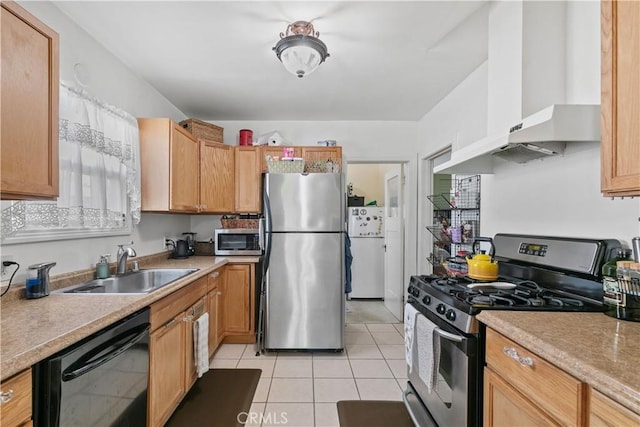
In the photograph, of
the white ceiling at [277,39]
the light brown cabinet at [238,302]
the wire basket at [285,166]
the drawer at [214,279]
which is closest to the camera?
the white ceiling at [277,39]

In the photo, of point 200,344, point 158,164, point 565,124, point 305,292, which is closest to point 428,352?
point 565,124

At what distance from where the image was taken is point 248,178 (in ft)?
11.1

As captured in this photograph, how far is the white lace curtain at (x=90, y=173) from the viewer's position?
1637 millimetres

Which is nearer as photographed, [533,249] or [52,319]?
[52,319]

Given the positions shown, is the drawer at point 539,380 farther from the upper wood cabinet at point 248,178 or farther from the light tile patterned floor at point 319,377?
the upper wood cabinet at point 248,178

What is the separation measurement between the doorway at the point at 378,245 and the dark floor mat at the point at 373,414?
1777 mm

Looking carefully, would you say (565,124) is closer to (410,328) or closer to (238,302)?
(410,328)

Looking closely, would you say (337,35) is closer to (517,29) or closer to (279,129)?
(517,29)

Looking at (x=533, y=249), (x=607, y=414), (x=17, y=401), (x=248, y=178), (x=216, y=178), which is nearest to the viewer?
(x=607, y=414)

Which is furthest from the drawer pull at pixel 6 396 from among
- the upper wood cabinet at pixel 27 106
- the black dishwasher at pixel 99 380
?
the upper wood cabinet at pixel 27 106

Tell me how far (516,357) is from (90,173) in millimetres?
2407

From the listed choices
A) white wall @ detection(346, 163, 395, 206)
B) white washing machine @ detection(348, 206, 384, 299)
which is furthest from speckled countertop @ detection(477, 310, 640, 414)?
white wall @ detection(346, 163, 395, 206)

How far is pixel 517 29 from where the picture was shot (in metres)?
1.59

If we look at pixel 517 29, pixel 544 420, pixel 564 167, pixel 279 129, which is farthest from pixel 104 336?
pixel 279 129
